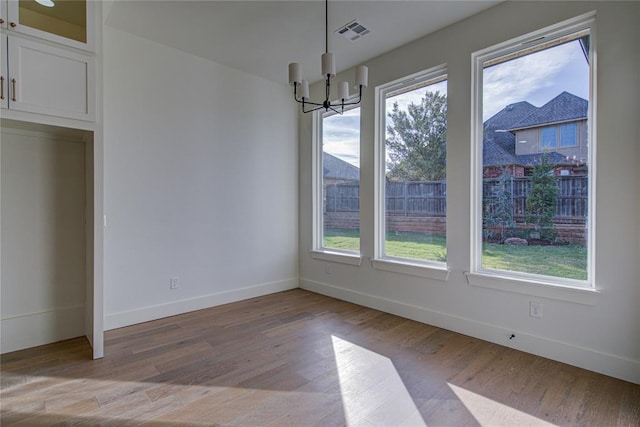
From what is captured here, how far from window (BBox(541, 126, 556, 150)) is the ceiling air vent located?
1851 millimetres

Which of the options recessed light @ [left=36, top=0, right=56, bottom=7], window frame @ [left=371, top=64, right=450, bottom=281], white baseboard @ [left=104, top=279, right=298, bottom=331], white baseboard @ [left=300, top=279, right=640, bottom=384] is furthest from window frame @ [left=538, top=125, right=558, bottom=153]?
recessed light @ [left=36, top=0, right=56, bottom=7]

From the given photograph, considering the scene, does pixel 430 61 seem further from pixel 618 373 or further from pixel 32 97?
pixel 32 97

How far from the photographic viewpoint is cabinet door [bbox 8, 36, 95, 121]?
224 cm

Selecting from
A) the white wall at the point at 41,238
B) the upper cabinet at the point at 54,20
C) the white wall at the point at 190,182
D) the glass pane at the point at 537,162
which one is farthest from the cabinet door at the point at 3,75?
the glass pane at the point at 537,162

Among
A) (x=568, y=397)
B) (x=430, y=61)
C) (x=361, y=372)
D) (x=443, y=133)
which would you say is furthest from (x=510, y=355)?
(x=430, y=61)

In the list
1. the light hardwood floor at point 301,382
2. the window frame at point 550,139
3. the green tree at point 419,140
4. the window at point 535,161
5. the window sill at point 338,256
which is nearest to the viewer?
the light hardwood floor at point 301,382

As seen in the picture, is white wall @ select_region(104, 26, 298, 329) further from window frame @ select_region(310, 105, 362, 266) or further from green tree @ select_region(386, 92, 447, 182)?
green tree @ select_region(386, 92, 447, 182)

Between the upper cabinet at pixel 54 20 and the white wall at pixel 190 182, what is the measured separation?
2.20 feet

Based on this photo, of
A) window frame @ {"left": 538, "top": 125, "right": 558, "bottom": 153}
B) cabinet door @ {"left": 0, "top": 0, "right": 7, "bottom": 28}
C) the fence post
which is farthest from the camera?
the fence post

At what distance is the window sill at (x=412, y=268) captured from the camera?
10.5ft

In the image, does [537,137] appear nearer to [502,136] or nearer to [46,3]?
[502,136]

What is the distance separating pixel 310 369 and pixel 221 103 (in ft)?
10.3

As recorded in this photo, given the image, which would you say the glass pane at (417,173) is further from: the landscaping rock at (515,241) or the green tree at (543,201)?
the green tree at (543,201)

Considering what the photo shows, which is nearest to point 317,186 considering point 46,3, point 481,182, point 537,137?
Result: point 481,182
